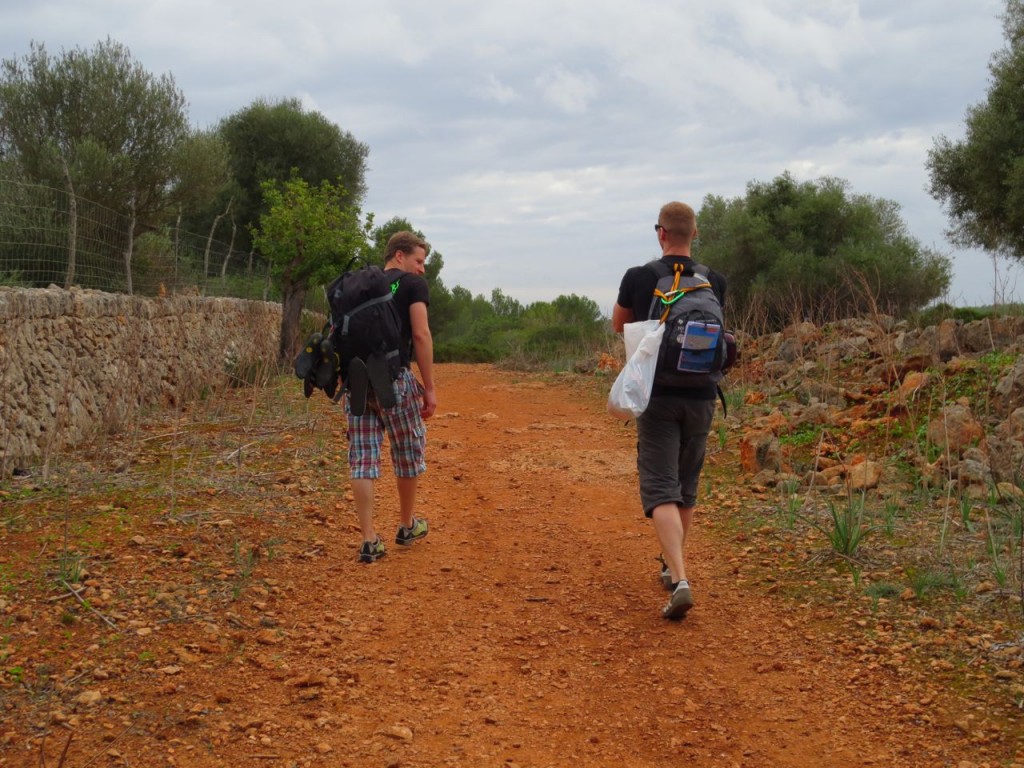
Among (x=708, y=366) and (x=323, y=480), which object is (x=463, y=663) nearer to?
(x=708, y=366)

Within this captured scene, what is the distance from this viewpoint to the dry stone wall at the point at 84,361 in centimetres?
744

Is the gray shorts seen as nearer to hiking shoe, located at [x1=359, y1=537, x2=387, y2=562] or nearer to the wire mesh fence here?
hiking shoe, located at [x1=359, y1=537, x2=387, y2=562]

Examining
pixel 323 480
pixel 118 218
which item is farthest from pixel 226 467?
pixel 118 218

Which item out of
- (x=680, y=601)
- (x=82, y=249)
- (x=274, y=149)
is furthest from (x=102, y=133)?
(x=680, y=601)

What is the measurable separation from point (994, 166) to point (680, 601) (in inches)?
537

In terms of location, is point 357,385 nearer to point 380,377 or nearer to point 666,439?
point 380,377

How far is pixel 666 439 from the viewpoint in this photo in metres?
4.50

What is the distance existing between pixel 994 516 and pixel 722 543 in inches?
62.5

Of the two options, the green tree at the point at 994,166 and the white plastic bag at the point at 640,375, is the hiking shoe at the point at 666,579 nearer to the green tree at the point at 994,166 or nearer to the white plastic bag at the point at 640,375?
the white plastic bag at the point at 640,375

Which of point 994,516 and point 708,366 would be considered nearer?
point 708,366

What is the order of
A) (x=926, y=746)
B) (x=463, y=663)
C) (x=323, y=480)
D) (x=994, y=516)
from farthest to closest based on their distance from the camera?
(x=323, y=480) < (x=994, y=516) < (x=463, y=663) < (x=926, y=746)

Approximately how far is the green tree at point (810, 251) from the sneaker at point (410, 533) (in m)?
14.1

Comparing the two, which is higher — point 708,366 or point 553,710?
point 708,366

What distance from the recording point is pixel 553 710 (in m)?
3.63
